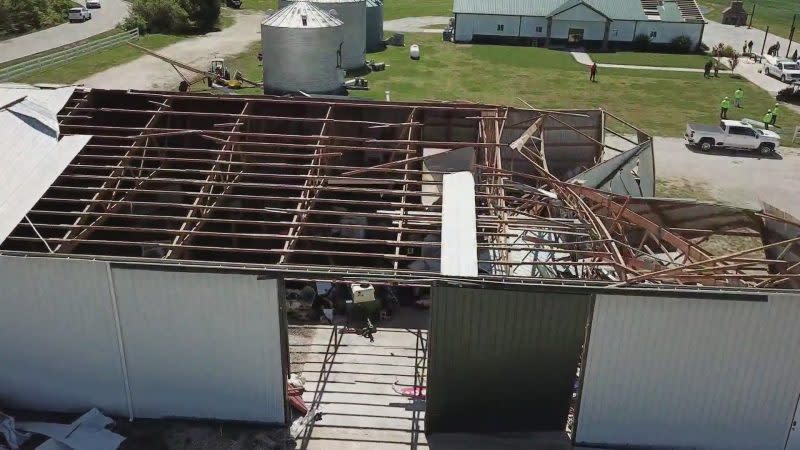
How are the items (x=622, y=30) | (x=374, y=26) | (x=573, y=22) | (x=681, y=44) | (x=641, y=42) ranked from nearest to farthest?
(x=374, y=26), (x=573, y=22), (x=622, y=30), (x=681, y=44), (x=641, y=42)

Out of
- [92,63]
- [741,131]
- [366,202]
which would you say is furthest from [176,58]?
[366,202]

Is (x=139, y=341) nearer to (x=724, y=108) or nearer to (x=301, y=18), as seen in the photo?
(x=301, y=18)

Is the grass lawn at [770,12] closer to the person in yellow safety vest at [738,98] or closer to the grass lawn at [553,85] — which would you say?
the grass lawn at [553,85]

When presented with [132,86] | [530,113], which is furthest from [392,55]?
[530,113]

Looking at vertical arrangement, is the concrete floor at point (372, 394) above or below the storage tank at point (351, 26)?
below

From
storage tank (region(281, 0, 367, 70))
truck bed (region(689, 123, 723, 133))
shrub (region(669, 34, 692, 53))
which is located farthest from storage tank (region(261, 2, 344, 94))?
shrub (region(669, 34, 692, 53))

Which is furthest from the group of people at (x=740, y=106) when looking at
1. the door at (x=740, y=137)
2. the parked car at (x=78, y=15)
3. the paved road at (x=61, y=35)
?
the parked car at (x=78, y=15)

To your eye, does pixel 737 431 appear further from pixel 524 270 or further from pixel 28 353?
pixel 28 353
